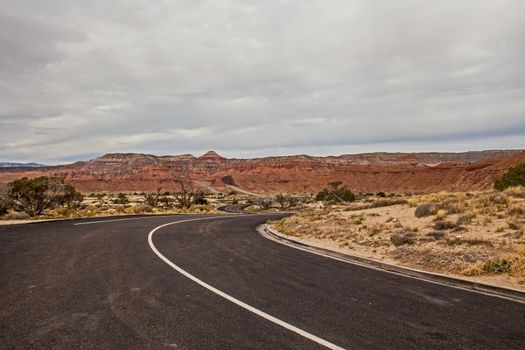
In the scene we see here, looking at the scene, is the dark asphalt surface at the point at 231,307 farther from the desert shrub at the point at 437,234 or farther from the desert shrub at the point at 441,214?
the desert shrub at the point at 441,214

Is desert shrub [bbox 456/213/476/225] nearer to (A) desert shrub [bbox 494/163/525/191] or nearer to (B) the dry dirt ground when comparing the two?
(B) the dry dirt ground

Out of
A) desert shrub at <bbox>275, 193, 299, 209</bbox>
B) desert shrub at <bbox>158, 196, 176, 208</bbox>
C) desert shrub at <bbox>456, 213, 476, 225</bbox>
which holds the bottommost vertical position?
desert shrub at <bbox>275, 193, 299, 209</bbox>

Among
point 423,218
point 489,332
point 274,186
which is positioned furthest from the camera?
point 274,186

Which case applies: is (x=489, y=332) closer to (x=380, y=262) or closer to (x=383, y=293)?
(x=383, y=293)

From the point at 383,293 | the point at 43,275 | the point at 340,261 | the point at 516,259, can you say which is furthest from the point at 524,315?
the point at 43,275

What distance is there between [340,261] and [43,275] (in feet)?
23.8

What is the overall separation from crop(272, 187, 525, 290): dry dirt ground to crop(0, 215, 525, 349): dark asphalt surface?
5.41ft

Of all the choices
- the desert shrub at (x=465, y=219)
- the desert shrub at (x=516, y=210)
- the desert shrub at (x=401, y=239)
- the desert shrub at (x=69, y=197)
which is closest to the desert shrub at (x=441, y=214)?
the desert shrub at (x=465, y=219)

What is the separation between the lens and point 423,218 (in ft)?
51.5

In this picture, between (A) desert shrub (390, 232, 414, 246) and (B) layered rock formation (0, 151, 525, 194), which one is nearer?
(A) desert shrub (390, 232, 414, 246)

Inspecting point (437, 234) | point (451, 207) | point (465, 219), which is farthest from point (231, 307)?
point (451, 207)

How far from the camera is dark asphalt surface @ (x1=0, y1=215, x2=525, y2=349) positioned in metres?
5.12

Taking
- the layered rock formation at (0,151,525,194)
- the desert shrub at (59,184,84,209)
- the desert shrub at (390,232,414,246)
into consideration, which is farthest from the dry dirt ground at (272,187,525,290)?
the layered rock formation at (0,151,525,194)

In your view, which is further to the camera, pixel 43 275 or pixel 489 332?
pixel 43 275
